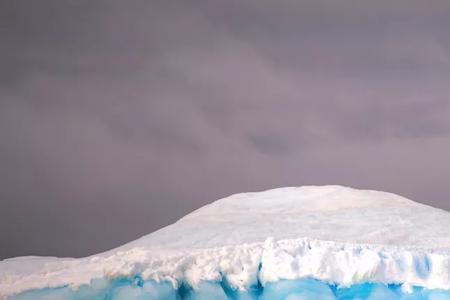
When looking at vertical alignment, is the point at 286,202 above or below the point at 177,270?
above

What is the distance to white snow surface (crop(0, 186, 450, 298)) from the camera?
631 centimetres

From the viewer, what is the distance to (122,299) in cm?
606

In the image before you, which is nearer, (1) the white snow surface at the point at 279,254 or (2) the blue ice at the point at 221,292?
(2) the blue ice at the point at 221,292

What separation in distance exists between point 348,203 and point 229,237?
2329mm

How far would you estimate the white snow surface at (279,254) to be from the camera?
6.31 m

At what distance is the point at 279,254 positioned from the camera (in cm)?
644

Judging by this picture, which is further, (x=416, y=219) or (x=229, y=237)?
(x=416, y=219)

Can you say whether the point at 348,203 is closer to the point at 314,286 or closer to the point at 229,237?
the point at 229,237

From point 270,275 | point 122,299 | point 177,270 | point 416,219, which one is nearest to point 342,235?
point 416,219

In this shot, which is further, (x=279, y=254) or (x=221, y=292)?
(x=279, y=254)

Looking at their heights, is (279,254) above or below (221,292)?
above

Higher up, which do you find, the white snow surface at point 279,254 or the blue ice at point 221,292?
the white snow surface at point 279,254

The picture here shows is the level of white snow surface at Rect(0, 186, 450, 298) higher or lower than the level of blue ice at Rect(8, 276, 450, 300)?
higher

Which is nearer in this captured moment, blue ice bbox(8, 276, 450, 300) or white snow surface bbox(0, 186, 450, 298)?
blue ice bbox(8, 276, 450, 300)
